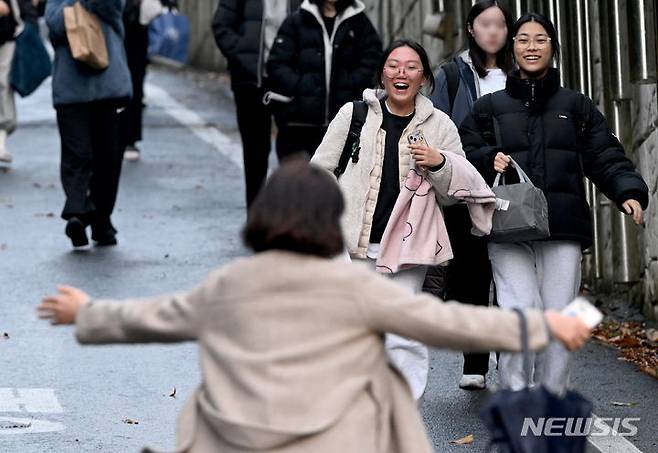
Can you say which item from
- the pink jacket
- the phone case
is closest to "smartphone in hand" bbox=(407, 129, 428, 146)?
the phone case

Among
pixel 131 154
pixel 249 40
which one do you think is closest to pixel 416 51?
pixel 249 40

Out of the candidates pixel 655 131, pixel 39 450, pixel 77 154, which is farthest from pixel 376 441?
pixel 77 154

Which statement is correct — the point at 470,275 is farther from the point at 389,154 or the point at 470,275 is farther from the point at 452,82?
the point at 389,154

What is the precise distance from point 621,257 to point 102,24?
162 inches

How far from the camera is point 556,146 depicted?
778cm

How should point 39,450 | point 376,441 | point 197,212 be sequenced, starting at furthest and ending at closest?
point 197,212
point 39,450
point 376,441

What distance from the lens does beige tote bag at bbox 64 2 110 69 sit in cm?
1255

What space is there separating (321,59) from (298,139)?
0.73 meters

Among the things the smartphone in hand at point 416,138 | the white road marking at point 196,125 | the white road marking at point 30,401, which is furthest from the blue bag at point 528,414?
the white road marking at point 196,125

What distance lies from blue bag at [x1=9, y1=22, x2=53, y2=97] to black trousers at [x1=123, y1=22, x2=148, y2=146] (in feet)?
3.23

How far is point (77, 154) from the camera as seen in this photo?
12.8m

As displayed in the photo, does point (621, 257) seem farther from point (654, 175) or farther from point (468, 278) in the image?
point (468, 278)

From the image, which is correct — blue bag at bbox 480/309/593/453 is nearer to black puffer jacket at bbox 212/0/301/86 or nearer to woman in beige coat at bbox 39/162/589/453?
woman in beige coat at bbox 39/162/589/453

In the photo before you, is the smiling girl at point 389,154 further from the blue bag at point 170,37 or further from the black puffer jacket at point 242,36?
the blue bag at point 170,37
